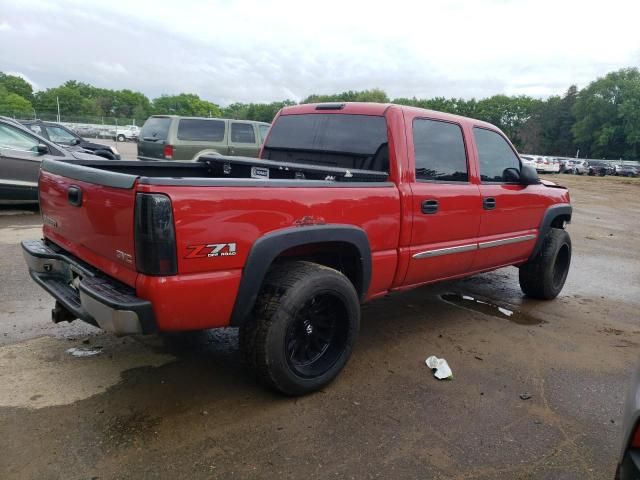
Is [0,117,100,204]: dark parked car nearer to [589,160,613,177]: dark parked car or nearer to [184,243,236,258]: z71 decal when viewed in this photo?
[184,243,236,258]: z71 decal

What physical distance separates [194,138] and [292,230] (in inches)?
366

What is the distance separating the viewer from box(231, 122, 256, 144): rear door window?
12.1m

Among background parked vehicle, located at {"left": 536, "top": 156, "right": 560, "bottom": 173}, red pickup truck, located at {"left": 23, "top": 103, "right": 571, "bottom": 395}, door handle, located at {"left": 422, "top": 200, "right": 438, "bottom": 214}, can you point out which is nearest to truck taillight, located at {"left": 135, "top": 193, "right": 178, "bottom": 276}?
red pickup truck, located at {"left": 23, "top": 103, "right": 571, "bottom": 395}

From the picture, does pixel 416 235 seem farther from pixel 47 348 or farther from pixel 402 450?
pixel 47 348

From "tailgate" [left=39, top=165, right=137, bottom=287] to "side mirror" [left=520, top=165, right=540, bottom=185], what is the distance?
362 centimetres

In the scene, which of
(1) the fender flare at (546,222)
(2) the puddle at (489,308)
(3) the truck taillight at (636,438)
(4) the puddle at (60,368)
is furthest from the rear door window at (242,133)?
(3) the truck taillight at (636,438)

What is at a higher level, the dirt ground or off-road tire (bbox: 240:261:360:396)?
off-road tire (bbox: 240:261:360:396)

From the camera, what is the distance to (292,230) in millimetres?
2826

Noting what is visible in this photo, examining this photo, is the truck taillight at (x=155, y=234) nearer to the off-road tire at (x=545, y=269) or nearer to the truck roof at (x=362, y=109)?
the truck roof at (x=362, y=109)

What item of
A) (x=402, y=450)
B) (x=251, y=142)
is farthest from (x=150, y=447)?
(x=251, y=142)

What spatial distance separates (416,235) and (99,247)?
2136 mm

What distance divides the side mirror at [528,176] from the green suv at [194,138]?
298 inches

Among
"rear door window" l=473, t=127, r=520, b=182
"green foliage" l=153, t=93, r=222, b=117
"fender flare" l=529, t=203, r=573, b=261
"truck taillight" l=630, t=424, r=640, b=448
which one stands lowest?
"truck taillight" l=630, t=424, r=640, b=448

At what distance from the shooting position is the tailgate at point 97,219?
247 centimetres
